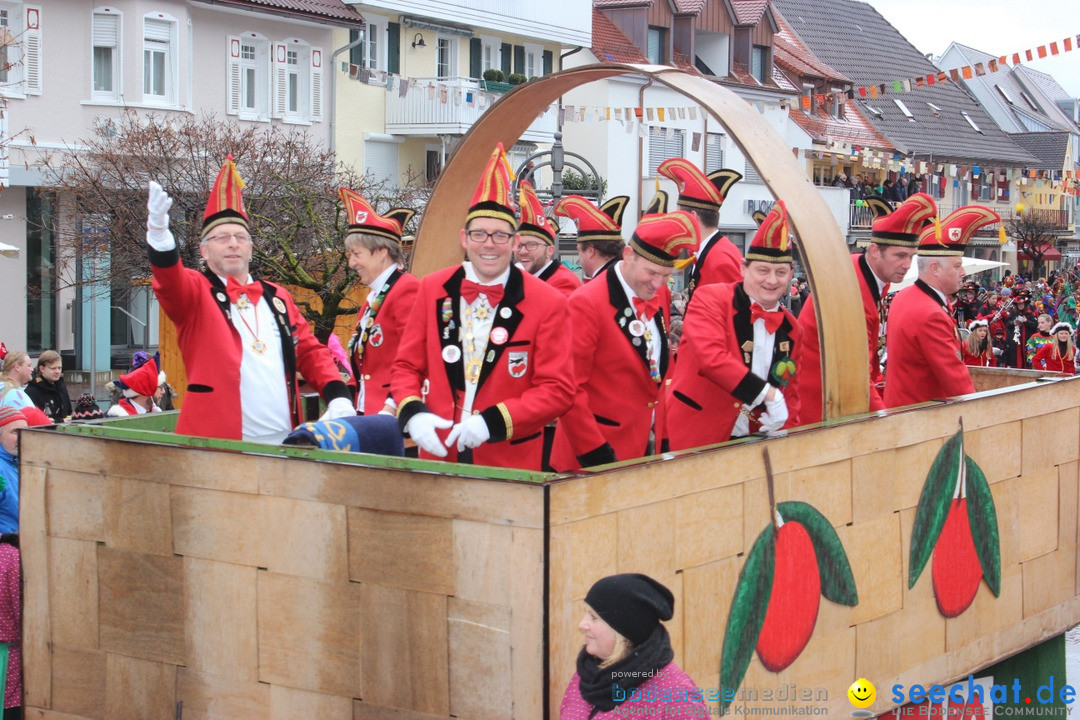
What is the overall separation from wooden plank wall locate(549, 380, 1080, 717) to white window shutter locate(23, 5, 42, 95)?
2078cm

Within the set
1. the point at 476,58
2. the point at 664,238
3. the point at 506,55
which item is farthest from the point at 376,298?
the point at 506,55

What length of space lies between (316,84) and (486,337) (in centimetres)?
2475

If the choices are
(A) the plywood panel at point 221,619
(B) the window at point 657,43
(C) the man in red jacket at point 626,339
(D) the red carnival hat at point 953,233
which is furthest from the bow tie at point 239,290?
(B) the window at point 657,43

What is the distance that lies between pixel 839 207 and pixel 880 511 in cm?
3693

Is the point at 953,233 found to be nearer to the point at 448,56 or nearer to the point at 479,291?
the point at 479,291

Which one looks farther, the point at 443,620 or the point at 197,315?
the point at 197,315

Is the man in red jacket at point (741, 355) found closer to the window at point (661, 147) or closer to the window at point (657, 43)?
the window at point (661, 147)

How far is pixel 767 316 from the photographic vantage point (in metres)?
5.97

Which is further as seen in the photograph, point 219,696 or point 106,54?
point 106,54

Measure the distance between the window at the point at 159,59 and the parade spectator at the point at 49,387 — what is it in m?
14.2

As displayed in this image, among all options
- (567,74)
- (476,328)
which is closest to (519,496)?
(476,328)

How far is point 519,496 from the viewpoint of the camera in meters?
3.84

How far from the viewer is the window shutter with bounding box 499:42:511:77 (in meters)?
34.1

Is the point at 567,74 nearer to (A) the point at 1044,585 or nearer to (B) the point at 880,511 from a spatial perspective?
(B) the point at 880,511
